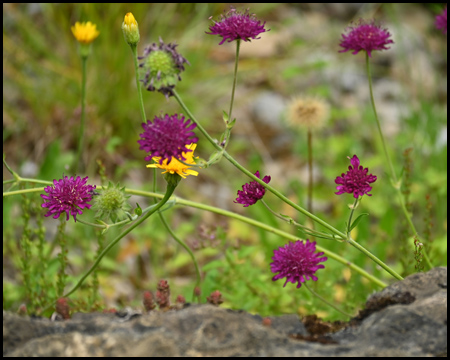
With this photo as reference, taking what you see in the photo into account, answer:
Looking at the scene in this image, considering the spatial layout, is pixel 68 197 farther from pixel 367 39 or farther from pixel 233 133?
pixel 233 133

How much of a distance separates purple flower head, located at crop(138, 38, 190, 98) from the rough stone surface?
1.81 feet

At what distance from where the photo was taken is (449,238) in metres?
2.38

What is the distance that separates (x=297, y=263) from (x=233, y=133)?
3.01 meters

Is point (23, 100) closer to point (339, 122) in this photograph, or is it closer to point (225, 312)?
point (339, 122)

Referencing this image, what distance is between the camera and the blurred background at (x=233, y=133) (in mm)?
2543

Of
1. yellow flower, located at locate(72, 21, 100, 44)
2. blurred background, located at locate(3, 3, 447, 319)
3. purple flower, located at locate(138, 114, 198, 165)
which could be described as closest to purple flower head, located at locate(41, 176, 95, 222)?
purple flower, located at locate(138, 114, 198, 165)

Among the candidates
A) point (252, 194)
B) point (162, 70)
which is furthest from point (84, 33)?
point (252, 194)

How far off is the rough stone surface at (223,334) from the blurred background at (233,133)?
790 mm

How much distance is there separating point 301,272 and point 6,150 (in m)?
2.80

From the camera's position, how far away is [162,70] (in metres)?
1.39

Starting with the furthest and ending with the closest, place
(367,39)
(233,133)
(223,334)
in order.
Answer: (233,133)
(367,39)
(223,334)

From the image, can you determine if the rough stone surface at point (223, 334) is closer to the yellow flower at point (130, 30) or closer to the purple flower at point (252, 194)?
the purple flower at point (252, 194)

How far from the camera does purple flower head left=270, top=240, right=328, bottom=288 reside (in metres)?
1.24

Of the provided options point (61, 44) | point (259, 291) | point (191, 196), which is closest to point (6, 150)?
point (61, 44)
